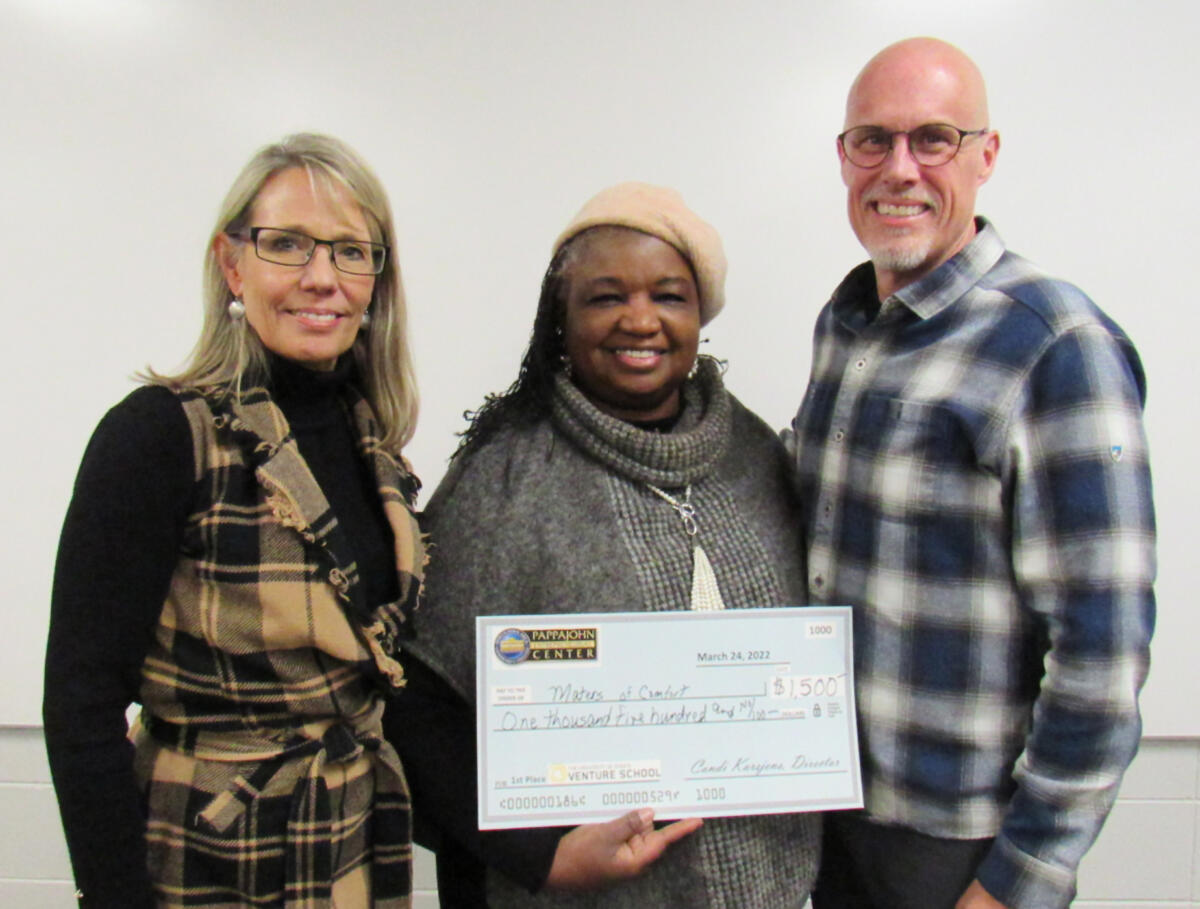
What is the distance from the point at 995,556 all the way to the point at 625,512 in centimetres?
47

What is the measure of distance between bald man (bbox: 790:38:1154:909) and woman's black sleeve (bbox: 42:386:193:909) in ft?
2.79

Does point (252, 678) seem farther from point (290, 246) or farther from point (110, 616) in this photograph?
point (290, 246)

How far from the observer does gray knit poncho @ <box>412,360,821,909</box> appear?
3.49ft

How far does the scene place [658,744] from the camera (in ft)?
3.25

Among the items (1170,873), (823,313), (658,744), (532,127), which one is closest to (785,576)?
(658,744)

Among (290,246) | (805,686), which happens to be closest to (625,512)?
(805,686)

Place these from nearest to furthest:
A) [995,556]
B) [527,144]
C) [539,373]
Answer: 1. [995,556]
2. [539,373]
3. [527,144]

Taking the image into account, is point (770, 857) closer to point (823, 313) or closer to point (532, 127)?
point (823, 313)

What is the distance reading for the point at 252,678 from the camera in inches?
36.9

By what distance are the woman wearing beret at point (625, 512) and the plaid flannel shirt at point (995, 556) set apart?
0.48 feet

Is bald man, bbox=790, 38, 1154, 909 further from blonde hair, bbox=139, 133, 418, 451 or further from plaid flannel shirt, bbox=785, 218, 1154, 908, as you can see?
blonde hair, bbox=139, 133, 418, 451

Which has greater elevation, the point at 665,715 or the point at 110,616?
the point at 110,616

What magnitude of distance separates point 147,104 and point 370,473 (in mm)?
1046

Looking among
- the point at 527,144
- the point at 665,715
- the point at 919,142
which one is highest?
the point at 527,144
